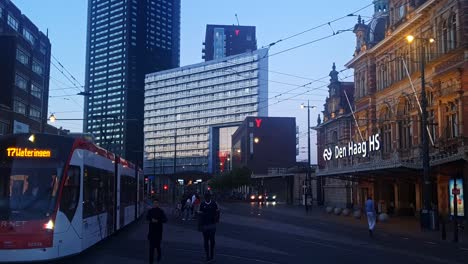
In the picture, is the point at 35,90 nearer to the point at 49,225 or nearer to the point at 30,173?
the point at 30,173

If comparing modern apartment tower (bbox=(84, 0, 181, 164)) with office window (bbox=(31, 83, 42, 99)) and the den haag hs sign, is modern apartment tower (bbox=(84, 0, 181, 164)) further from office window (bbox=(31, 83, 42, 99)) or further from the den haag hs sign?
the den haag hs sign

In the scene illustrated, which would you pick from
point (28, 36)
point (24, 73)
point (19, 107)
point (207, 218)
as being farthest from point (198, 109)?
point (207, 218)

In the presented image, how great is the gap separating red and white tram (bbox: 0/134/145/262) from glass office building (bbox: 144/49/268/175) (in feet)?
278

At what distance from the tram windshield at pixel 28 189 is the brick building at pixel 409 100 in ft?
73.0

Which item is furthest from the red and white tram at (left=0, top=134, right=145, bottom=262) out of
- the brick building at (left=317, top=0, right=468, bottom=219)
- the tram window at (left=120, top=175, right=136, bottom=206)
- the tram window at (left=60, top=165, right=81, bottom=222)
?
the brick building at (left=317, top=0, right=468, bottom=219)

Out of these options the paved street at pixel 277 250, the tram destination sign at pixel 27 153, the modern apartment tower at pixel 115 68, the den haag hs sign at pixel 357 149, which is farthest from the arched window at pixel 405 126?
the tram destination sign at pixel 27 153

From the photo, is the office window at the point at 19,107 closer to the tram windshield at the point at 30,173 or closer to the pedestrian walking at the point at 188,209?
the pedestrian walking at the point at 188,209

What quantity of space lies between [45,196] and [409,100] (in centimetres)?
3648

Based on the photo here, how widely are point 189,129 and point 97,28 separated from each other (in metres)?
98.0

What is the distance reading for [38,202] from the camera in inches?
529

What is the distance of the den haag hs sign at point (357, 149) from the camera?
46578 mm

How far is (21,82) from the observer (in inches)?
3081

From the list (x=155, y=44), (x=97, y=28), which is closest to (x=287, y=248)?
(x=97, y=28)

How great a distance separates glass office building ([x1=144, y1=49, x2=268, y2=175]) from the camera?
121 metres
